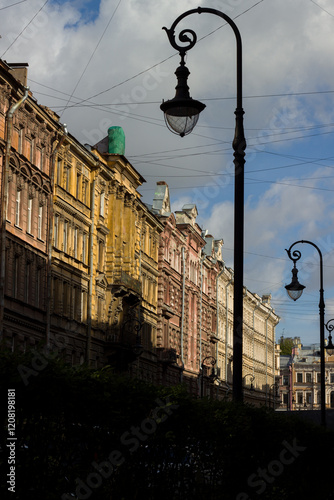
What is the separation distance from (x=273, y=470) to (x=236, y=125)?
571cm

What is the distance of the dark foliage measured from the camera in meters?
9.25

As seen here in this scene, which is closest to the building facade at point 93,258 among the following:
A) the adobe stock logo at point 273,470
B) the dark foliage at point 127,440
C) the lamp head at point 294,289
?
the adobe stock logo at point 273,470

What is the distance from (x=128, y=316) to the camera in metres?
54.6

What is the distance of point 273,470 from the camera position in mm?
15102

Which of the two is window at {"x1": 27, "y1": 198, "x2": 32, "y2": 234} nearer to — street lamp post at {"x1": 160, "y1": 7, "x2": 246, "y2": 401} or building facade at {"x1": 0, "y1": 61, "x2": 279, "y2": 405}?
building facade at {"x1": 0, "y1": 61, "x2": 279, "y2": 405}

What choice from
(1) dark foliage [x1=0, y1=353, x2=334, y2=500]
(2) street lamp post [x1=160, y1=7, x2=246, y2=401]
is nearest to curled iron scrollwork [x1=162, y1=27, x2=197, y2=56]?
(2) street lamp post [x1=160, y1=7, x2=246, y2=401]

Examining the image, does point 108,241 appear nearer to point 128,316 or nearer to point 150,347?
point 128,316

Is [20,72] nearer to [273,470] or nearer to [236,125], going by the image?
[236,125]

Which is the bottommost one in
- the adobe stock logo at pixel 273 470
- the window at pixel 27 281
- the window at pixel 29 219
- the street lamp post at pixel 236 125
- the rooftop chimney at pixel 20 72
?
the adobe stock logo at pixel 273 470

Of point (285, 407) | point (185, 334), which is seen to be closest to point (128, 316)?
point (185, 334)

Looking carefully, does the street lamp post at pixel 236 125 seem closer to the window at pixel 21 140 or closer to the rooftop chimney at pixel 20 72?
the window at pixel 21 140

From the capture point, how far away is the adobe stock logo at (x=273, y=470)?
14.0 meters

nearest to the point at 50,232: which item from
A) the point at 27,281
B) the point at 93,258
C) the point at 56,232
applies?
the point at 56,232

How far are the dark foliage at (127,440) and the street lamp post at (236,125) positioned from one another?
3.54 feet
